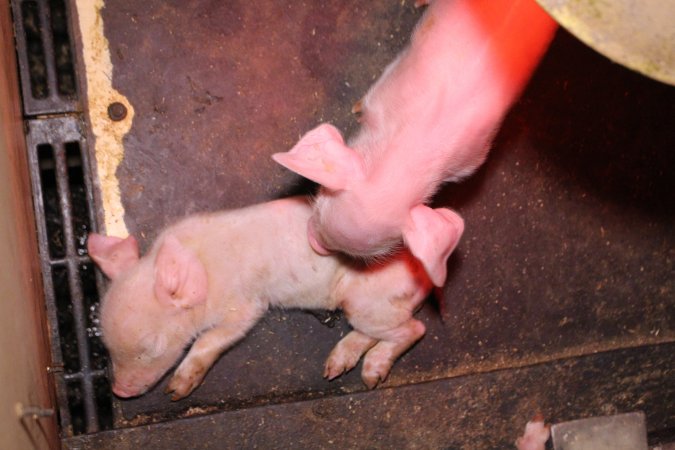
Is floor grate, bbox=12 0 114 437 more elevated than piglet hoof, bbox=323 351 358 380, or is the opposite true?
floor grate, bbox=12 0 114 437

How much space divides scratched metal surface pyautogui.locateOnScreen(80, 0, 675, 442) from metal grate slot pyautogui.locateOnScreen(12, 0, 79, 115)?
0.19m

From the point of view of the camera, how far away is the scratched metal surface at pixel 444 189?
10.1ft

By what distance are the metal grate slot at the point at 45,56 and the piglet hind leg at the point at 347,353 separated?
1.40m

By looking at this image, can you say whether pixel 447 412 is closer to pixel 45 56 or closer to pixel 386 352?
pixel 386 352

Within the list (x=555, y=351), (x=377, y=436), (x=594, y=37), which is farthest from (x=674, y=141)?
(x=594, y=37)

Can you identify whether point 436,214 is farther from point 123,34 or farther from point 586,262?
point 123,34

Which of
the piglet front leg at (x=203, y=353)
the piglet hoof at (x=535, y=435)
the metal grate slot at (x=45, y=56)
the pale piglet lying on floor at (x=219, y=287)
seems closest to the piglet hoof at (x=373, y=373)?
the pale piglet lying on floor at (x=219, y=287)

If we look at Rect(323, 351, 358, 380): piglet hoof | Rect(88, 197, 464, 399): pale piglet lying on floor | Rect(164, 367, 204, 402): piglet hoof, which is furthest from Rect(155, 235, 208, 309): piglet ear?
Rect(323, 351, 358, 380): piglet hoof

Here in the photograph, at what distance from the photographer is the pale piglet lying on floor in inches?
106

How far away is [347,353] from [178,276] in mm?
813

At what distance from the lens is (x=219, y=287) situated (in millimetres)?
2818

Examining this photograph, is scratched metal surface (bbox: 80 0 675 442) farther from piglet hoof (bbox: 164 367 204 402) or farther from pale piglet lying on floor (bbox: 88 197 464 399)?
pale piglet lying on floor (bbox: 88 197 464 399)

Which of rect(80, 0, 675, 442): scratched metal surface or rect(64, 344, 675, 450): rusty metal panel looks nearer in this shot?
rect(64, 344, 675, 450): rusty metal panel

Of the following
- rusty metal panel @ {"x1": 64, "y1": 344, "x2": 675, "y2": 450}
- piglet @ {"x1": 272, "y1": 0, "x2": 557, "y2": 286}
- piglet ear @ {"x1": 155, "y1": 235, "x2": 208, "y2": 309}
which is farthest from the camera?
rusty metal panel @ {"x1": 64, "y1": 344, "x2": 675, "y2": 450}
